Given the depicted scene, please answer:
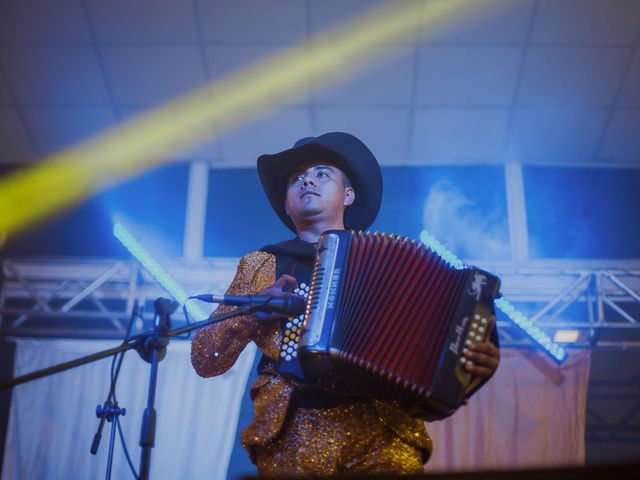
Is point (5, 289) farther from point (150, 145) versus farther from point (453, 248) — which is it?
point (453, 248)

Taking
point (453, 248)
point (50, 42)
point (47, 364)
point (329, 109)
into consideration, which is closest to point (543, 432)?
point (453, 248)

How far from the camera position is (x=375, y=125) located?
507 centimetres

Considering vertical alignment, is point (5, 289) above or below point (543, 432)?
above

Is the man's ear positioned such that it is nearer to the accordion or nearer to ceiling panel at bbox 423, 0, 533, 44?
the accordion

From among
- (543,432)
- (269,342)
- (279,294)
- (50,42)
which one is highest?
(50,42)

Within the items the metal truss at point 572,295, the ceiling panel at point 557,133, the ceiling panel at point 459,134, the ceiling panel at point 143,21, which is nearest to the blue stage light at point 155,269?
the ceiling panel at point 143,21

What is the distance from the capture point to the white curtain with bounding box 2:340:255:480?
430 cm

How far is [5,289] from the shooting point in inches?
188

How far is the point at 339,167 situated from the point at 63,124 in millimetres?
2976

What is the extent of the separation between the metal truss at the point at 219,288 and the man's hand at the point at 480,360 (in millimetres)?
2590

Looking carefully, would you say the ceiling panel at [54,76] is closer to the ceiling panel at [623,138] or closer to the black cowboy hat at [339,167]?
the black cowboy hat at [339,167]

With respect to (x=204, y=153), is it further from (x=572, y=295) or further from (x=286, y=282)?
(x=286, y=282)

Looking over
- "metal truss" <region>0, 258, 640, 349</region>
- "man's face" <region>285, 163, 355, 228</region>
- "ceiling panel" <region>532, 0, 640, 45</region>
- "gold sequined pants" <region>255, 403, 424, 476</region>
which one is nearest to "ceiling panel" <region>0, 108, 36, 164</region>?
"metal truss" <region>0, 258, 640, 349</region>

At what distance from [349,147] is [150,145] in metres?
2.71
